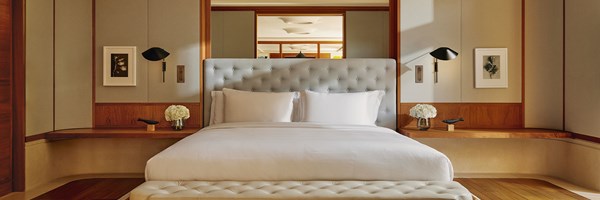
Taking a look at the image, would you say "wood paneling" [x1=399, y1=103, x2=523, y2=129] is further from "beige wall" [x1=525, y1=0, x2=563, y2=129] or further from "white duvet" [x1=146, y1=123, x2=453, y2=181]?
"white duvet" [x1=146, y1=123, x2=453, y2=181]

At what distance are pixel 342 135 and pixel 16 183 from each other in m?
2.86

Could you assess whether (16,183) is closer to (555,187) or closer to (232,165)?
(232,165)

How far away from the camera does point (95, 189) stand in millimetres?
3914

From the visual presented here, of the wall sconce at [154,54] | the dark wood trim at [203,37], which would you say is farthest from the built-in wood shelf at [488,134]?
the wall sconce at [154,54]

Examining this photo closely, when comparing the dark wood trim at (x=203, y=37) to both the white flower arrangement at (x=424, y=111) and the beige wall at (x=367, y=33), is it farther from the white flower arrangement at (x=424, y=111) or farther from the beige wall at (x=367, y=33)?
the beige wall at (x=367, y=33)

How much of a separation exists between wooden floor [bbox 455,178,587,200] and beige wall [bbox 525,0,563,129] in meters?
0.69

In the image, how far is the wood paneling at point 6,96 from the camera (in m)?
3.57

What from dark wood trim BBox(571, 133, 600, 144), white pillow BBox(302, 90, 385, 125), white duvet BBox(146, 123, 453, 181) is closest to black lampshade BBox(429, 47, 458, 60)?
white pillow BBox(302, 90, 385, 125)

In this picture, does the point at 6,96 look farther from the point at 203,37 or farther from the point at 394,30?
the point at 394,30

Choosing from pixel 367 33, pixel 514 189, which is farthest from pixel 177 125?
pixel 367 33

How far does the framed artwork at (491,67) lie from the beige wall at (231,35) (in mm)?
3640

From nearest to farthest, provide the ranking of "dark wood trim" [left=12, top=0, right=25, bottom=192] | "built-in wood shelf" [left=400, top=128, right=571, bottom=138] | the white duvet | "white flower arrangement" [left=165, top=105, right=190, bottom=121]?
the white duvet
"dark wood trim" [left=12, top=0, right=25, bottom=192]
"built-in wood shelf" [left=400, top=128, right=571, bottom=138]
"white flower arrangement" [left=165, top=105, right=190, bottom=121]

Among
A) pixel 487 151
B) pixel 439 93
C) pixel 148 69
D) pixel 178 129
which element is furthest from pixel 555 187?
pixel 148 69

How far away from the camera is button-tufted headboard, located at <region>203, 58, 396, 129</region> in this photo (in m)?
4.59
